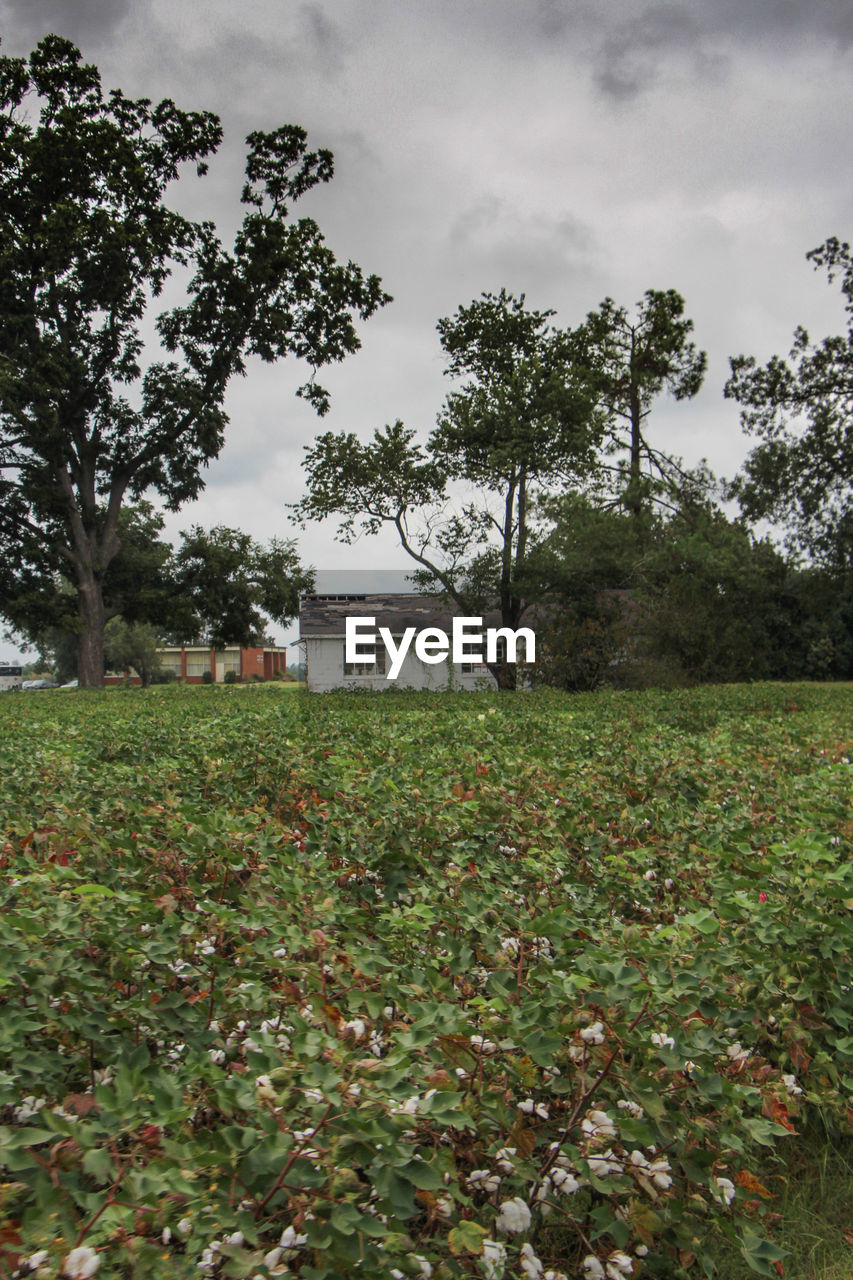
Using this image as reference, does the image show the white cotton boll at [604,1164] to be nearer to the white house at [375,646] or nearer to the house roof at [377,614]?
the white house at [375,646]

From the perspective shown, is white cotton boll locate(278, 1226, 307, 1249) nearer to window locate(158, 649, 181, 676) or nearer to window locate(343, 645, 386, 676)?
window locate(343, 645, 386, 676)

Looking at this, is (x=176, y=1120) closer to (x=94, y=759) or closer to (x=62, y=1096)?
(x=62, y=1096)

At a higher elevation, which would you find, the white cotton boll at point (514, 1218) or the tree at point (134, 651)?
the tree at point (134, 651)

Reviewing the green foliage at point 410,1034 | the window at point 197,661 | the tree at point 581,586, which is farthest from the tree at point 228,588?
the window at point 197,661

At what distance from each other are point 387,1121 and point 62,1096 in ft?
2.92

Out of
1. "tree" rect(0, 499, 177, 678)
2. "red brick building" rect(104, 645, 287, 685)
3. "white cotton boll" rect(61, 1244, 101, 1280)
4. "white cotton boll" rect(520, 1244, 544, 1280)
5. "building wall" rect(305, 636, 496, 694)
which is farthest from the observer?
"red brick building" rect(104, 645, 287, 685)

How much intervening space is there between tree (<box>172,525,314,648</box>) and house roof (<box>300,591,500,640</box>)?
12.2ft

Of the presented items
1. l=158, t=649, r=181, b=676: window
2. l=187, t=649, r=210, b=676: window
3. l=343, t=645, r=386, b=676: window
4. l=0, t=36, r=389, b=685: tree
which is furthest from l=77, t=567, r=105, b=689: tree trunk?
l=158, t=649, r=181, b=676: window

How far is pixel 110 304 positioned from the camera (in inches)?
982

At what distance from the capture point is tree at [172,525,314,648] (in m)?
27.9

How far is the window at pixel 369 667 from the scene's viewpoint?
33.2 m

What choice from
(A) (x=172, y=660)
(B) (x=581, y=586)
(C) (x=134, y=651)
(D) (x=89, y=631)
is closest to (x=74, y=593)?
(D) (x=89, y=631)

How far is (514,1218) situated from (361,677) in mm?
31456

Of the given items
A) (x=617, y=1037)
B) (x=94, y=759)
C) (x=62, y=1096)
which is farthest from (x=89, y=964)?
(x=94, y=759)
